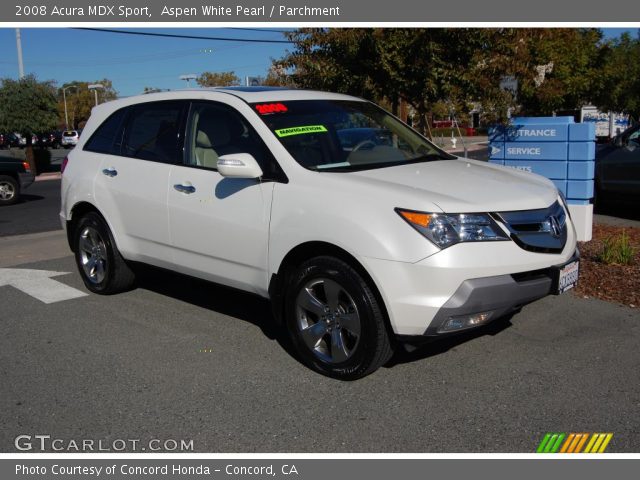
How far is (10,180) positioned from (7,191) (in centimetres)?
26

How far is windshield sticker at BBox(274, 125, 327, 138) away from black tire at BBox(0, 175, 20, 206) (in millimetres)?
12398

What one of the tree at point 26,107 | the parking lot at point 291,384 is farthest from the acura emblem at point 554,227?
the tree at point 26,107

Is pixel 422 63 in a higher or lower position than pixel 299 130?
higher

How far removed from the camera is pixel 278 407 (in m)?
4.09

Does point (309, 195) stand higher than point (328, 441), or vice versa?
point (309, 195)

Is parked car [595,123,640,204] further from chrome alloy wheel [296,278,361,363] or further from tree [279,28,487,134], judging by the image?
chrome alloy wheel [296,278,361,363]

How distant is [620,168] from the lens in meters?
10.5

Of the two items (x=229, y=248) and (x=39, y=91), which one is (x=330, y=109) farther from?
(x=39, y=91)

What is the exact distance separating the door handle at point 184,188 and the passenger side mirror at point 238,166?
70 cm

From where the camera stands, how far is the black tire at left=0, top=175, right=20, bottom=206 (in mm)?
15391

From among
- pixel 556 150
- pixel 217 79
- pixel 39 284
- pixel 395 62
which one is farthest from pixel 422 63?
pixel 217 79

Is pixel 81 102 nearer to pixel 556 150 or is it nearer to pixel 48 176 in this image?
pixel 48 176

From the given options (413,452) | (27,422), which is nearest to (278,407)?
(413,452)

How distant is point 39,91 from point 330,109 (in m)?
22.8
